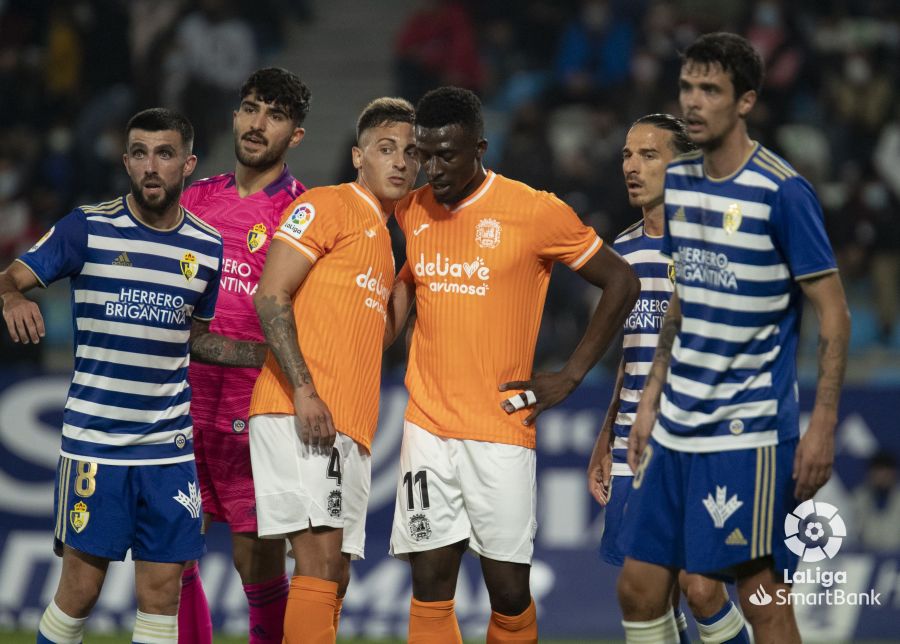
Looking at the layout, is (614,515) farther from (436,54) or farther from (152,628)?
(436,54)

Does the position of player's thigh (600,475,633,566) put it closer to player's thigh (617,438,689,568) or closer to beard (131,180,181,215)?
player's thigh (617,438,689,568)

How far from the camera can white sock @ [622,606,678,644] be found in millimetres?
4496

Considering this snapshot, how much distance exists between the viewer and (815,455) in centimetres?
414

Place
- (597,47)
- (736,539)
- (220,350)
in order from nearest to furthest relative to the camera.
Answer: (736,539), (220,350), (597,47)

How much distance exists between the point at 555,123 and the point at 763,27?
95.0 inches

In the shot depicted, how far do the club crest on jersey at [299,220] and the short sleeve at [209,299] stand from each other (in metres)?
0.40

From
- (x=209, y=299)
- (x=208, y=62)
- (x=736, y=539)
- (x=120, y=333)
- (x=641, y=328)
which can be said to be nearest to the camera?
(x=736, y=539)

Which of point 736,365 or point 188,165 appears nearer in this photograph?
point 736,365

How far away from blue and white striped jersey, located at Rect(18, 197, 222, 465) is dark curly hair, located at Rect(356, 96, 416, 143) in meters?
1.02

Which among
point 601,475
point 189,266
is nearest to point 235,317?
point 189,266

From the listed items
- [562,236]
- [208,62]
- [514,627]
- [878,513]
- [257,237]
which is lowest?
[878,513]

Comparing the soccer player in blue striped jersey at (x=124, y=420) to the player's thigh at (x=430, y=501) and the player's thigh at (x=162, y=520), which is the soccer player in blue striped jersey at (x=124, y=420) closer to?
the player's thigh at (x=162, y=520)

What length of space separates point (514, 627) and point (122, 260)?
2.20 m

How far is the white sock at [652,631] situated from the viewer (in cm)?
450
